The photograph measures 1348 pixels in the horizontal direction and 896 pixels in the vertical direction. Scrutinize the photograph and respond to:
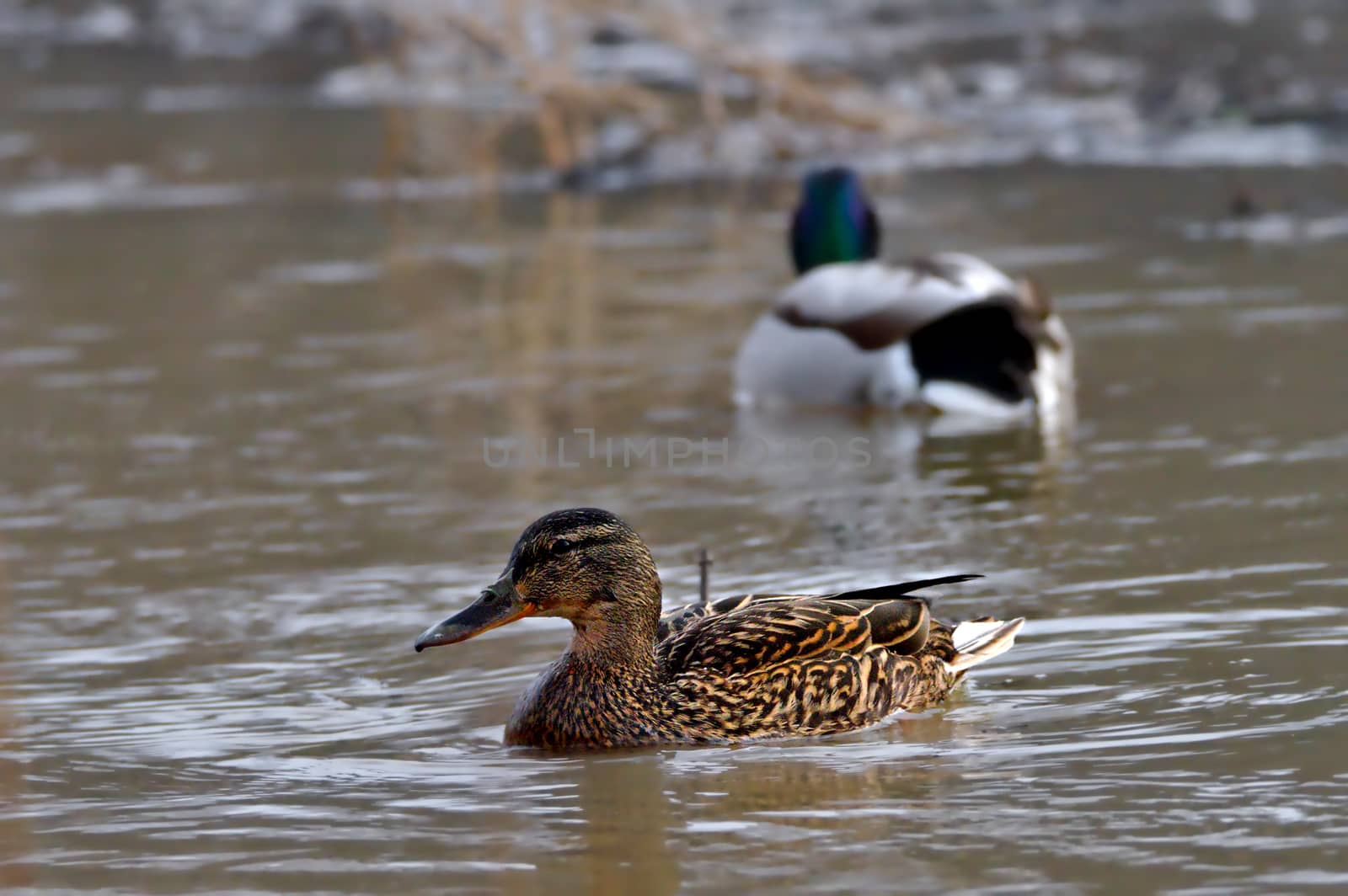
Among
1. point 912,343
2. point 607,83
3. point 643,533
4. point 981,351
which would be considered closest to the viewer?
point 643,533

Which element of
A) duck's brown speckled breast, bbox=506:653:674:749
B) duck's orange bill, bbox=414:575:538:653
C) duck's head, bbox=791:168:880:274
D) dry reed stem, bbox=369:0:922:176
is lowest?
duck's brown speckled breast, bbox=506:653:674:749

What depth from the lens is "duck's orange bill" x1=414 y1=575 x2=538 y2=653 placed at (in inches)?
225

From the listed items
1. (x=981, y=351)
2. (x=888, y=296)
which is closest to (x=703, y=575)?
(x=981, y=351)

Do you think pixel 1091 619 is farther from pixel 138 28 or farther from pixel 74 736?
pixel 138 28

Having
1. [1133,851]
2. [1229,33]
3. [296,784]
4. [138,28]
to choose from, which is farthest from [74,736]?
[138,28]

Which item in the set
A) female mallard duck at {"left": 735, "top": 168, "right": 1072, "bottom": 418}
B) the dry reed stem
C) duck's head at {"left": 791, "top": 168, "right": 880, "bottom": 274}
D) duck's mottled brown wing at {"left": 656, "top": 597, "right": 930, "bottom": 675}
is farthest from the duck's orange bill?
the dry reed stem

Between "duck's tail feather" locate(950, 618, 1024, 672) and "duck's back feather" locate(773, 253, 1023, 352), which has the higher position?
"duck's back feather" locate(773, 253, 1023, 352)

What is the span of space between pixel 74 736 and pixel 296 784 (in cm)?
86

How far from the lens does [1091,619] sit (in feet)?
21.7

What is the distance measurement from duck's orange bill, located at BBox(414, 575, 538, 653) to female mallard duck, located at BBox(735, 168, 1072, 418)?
4818mm

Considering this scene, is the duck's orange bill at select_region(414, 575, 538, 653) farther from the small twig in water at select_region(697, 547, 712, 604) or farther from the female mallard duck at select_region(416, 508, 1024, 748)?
the small twig in water at select_region(697, 547, 712, 604)

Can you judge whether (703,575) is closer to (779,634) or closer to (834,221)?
(779,634)

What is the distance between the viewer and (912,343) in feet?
35.5

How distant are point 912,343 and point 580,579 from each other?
16.9 ft
